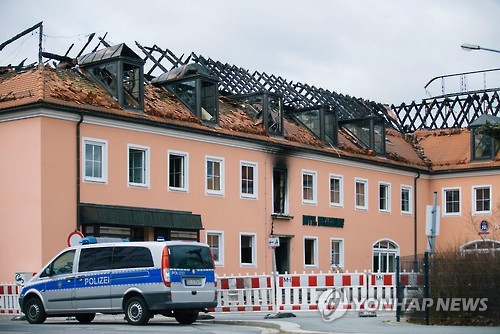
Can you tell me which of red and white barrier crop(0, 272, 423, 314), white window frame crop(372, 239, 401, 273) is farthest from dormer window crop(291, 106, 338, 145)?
red and white barrier crop(0, 272, 423, 314)

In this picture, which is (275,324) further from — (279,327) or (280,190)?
(280,190)

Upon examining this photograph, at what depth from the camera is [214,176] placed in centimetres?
3934

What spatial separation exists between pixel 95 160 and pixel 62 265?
10.1 metres

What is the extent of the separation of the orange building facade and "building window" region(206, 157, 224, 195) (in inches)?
1.6

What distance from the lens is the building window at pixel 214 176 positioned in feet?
128

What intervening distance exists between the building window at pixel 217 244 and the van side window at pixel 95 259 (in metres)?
14.3

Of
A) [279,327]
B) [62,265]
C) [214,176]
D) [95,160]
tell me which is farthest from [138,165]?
[279,327]

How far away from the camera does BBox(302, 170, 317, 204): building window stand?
4361 cm

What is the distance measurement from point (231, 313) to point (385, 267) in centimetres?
2018

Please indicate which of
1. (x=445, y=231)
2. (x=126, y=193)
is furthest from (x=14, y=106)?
(x=445, y=231)

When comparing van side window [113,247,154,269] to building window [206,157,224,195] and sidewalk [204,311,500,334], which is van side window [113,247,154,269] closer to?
sidewalk [204,311,500,334]

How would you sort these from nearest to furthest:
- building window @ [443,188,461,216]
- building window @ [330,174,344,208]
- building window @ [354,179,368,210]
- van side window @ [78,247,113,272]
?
van side window @ [78,247,113,272] < building window @ [330,174,344,208] < building window @ [354,179,368,210] < building window @ [443,188,461,216]

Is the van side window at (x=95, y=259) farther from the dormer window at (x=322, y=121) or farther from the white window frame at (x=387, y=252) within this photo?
the white window frame at (x=387, y=252)

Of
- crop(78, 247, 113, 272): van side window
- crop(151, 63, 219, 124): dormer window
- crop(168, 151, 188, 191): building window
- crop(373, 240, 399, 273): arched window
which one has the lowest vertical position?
crop(373, 240, 399, 273): arched window
